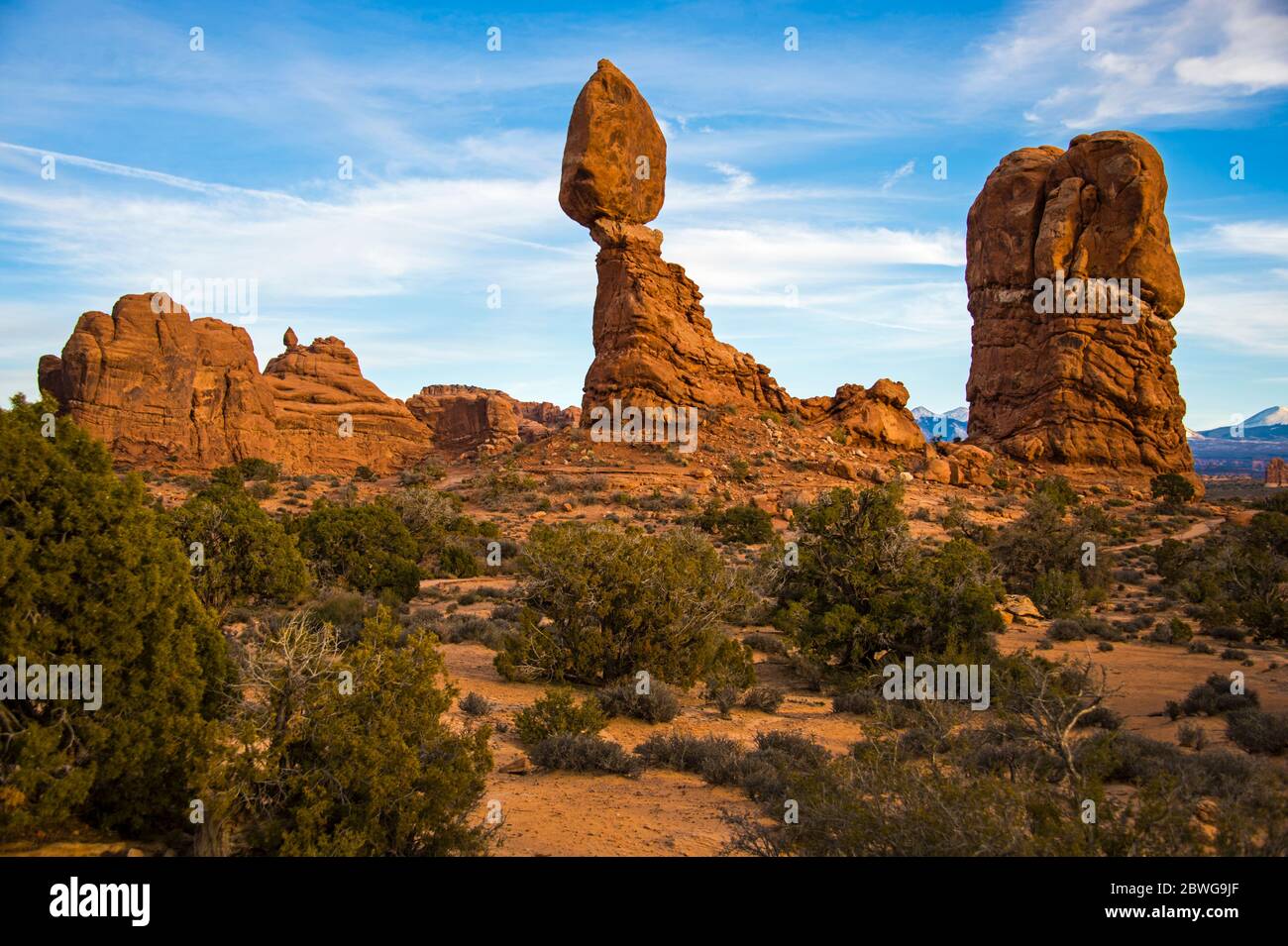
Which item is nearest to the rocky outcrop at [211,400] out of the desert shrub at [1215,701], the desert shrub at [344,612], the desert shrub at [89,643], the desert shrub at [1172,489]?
the desert shrub at [1172,489]

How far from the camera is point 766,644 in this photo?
44.8 feet

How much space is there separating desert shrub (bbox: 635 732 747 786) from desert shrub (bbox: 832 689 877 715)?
223 centimetres

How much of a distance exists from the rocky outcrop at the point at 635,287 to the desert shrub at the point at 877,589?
2489cm

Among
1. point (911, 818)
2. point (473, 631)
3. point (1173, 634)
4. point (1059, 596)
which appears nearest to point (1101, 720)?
point (1173, 634)

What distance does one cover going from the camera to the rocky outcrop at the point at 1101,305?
4181 centimetres

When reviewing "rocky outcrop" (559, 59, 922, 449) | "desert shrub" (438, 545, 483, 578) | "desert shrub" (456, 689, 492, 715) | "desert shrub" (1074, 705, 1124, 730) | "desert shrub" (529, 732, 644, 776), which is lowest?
"desert shrub" (1074, 705, 1124, 730)

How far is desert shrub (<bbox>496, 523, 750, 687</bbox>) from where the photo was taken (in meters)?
10.4

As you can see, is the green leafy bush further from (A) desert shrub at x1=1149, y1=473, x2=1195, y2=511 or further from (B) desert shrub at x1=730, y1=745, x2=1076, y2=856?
(A) desert shrub at x1=1149, y1=473, x2=1195, y2=511

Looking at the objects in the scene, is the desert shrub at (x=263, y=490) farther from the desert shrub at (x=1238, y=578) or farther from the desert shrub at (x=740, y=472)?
the desert shrub at (x=1238, y=578)

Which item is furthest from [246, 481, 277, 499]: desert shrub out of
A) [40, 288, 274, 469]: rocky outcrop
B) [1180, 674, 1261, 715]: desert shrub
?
[1180, 674, 1261, 715]: desert shrub

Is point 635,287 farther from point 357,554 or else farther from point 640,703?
point 640,703

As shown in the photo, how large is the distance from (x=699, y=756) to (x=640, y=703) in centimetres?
184

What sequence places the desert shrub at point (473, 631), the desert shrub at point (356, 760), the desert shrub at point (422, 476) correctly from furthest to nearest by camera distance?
the desert shrub at point (422, 476) < the desert shrub at point (473, 631) < the desert shrub at point (356, 760)
